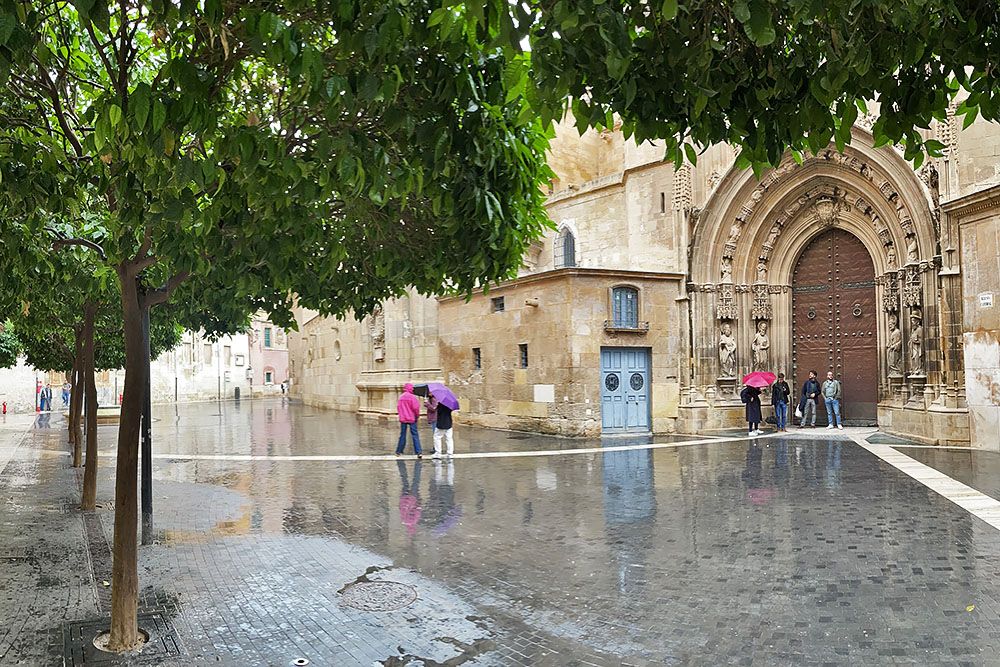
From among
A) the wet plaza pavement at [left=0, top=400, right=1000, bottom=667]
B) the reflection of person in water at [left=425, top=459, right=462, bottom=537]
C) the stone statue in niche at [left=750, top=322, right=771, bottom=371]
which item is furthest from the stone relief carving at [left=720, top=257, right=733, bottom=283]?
the reflection of person in water at [left=425, top=459, right=462, bottom=537]

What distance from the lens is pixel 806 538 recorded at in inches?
279

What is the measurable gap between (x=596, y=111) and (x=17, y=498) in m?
10.4

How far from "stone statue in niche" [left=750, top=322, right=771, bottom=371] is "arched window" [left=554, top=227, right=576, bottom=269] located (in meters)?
7.48

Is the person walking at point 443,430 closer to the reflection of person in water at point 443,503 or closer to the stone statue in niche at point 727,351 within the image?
the reflection of person in water at point 443,503

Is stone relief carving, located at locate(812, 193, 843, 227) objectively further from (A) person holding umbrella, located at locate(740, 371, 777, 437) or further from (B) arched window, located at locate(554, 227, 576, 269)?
(B) arched window, located at locate(554, 227, 576, 269)

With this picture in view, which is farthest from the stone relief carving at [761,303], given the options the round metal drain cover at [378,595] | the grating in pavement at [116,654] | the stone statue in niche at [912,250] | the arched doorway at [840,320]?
the grating in pavement at [116,654]

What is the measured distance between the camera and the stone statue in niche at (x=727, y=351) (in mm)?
19141

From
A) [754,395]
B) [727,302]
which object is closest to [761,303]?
[727,302]

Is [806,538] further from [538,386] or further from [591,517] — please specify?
[538,386]

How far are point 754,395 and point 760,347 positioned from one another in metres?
2.17

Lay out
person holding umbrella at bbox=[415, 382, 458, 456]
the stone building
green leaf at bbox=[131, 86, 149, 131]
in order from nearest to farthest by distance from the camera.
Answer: green leaf at bbox=[131, 86, 149, 131], person holding umbrella at bbox=[415, 382, 458, 456], the stone building

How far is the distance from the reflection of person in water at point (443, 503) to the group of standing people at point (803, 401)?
8506 mm

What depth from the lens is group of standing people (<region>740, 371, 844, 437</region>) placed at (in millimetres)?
17766

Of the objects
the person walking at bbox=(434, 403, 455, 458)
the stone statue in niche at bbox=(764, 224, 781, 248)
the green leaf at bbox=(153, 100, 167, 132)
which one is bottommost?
the person walking at bbox=(434, 403, 455, 458)
